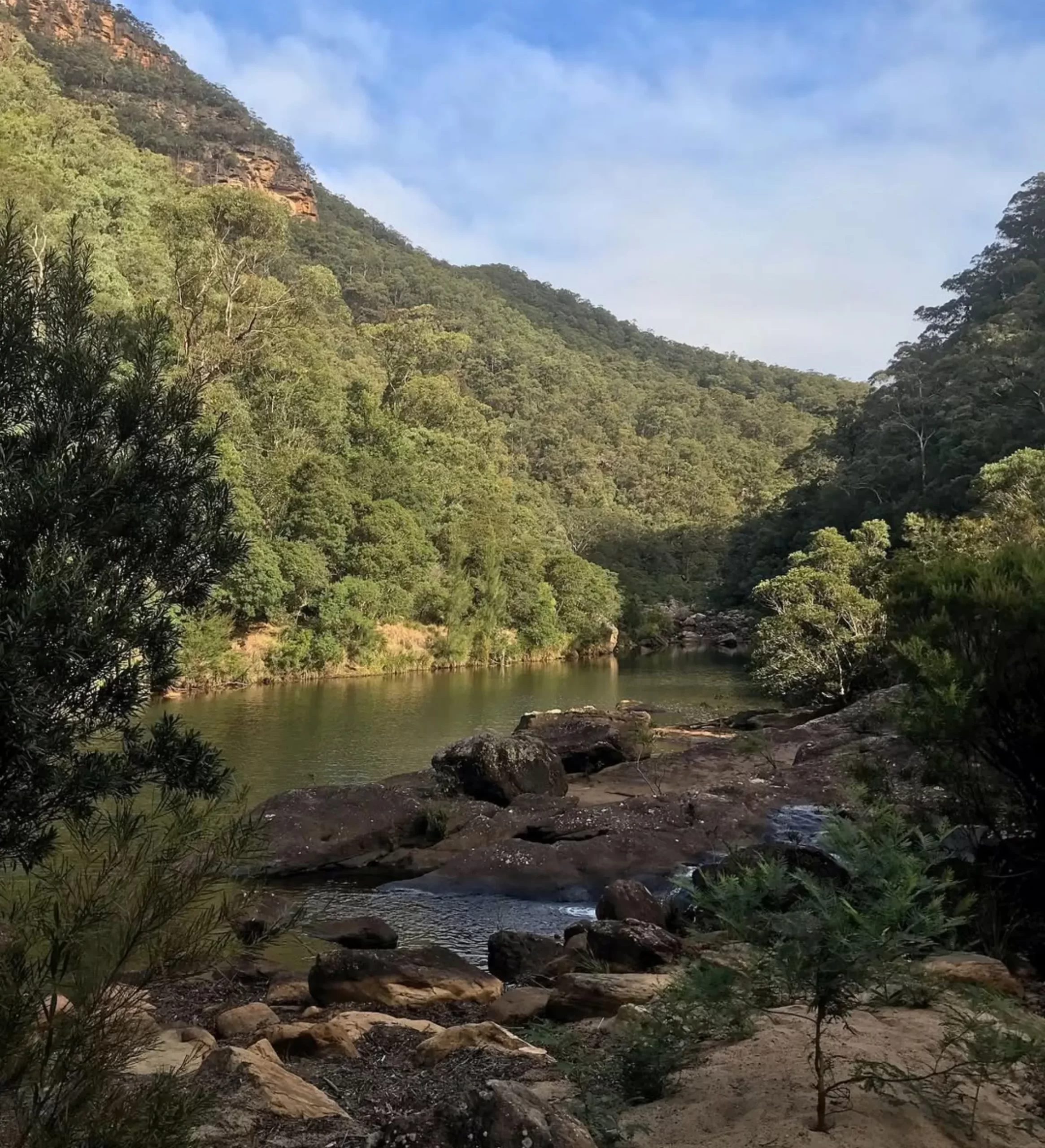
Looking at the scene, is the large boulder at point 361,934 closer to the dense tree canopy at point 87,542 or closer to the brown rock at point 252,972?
the brown rock at point 252,972

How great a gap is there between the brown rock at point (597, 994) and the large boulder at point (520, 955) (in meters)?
2.10

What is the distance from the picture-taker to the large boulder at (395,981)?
858 cm

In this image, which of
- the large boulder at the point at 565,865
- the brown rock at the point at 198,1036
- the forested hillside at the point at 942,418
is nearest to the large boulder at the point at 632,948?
the brown rock at the point at 198,1036

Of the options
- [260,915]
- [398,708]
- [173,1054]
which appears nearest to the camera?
[173,1054]

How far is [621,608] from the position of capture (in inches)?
2527

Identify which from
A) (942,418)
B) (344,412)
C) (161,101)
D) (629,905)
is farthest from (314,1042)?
(161,101)

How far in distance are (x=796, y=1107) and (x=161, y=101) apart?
10644 cm

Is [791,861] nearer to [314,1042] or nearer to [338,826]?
[314,1042]

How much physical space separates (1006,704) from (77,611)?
7.98 m

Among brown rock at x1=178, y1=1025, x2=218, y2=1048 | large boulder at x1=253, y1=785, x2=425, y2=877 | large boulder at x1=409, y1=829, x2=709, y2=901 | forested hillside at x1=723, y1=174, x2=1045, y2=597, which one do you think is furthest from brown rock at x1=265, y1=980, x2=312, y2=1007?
forested hillside at x1=723, y1=174, x2=1045, y2=597

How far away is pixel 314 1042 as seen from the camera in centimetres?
693

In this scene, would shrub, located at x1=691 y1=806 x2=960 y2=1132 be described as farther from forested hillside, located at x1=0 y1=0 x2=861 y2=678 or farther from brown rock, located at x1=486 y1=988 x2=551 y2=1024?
forested hillside, located at x1=0 y1=0 x2=861 y2=678

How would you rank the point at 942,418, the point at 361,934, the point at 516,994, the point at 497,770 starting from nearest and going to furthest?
the point at 516,994, the point at 361,934, the point at 497,770, the point at 942,418

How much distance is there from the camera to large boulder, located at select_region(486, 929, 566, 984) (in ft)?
32.3
